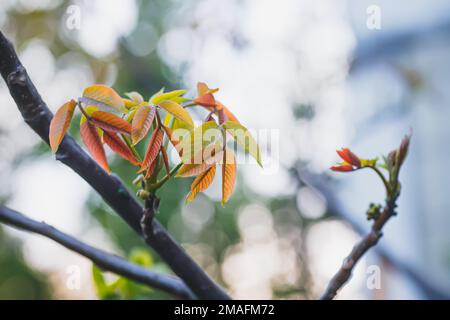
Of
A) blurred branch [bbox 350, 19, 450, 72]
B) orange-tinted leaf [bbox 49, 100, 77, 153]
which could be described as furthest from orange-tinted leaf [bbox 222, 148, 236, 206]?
blurred branch [bbox 350, 19, 450, 72]

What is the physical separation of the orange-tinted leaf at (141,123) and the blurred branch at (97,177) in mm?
42

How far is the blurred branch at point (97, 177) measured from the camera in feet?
0.92

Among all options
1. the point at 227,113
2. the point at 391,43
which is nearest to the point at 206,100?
the point at 227,113

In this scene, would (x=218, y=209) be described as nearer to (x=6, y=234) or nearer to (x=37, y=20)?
(x=6, y=234)

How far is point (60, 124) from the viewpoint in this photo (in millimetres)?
291

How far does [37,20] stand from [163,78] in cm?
57

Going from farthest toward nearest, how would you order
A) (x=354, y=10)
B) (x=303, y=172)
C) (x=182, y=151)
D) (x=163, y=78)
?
(x=163, y=78) → (x=354, y=10) → (x=303, y=172) → (x=182, y=151)

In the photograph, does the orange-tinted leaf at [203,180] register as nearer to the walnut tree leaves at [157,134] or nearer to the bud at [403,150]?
the walnut tree leaves at [157,134]

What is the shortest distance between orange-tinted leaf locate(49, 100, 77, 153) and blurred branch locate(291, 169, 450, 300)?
2.03 feet

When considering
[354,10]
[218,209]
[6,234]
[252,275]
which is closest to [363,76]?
[354,10]

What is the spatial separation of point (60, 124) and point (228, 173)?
0.39 ft

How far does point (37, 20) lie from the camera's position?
187cm

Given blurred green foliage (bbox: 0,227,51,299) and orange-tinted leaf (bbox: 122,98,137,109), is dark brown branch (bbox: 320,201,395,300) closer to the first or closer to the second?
orange-tinted leaf (bbox: 122,98,137,109)

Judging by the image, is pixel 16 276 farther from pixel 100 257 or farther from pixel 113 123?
pixel 113 123
